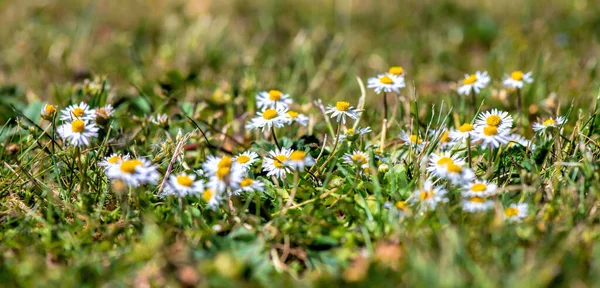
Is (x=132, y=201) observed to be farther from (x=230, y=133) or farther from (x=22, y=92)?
(x=22, y=92)

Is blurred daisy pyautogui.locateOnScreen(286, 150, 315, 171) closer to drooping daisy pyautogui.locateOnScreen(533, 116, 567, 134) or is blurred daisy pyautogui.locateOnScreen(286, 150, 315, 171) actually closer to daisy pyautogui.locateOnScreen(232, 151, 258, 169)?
daisy pyautogui.locateOnScreen(232, 151, 258, 169)

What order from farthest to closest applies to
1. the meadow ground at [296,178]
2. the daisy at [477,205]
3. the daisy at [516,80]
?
the daisy at [516,80] → the daisy at [477,205] → the meadow ground at [296,178]

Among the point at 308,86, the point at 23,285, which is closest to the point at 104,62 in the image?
the point at 308,86

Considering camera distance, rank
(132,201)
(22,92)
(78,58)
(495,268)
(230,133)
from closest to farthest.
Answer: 1. (495,268)
2. (132,201)
3. (230,133)
4. (22,92)
5. (78,58)

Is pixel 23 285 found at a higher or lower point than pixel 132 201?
lower

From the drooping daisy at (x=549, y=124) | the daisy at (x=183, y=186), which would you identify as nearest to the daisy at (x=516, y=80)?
the drooping daisy at (x=549, y=124)

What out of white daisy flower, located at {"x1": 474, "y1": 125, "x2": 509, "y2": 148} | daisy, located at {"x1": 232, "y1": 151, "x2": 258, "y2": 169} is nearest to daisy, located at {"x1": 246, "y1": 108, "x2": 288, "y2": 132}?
daisy, located at {"x1": 232, "y1": 151, "x2": 258, "y2": 169}

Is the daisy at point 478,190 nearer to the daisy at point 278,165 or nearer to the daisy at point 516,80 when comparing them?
the daisy at point 278,165

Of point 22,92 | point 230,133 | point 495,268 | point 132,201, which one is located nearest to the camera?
point 495,268
